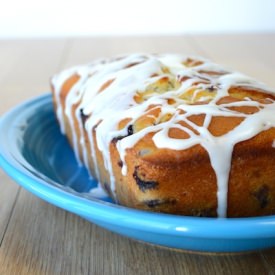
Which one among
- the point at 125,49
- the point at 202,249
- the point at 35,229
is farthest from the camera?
the point at 125,49

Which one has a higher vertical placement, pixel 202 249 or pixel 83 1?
pixel 202 249

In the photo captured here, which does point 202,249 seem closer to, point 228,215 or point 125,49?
point 228,215

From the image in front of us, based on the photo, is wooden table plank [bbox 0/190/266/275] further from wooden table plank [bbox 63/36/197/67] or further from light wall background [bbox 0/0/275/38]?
light wall background [bbox 0/0/275/38]

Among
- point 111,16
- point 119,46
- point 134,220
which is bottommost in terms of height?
point 111,16

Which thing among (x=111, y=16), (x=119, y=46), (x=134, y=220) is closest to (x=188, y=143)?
(x=134, y=220)

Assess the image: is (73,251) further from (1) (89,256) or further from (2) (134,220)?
(2) (134,220)

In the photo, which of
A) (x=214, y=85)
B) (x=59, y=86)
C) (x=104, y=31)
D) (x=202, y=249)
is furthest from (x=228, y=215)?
(x=104, y=31)
